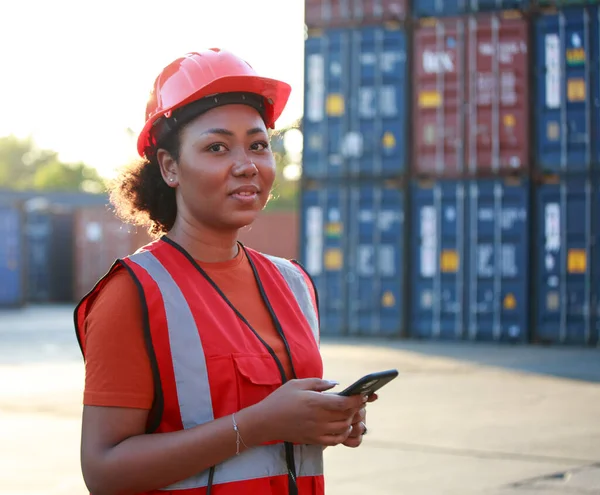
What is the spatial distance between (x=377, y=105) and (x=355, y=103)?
1.23ft

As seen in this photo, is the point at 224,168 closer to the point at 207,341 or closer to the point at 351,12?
the point at 207,341

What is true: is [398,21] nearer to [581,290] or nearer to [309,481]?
[581,290]

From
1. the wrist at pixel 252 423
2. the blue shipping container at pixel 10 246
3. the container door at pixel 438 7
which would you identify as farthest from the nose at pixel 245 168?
the blue shipping container at pixel 10 246

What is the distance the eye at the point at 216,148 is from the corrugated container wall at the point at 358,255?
15.9 metres

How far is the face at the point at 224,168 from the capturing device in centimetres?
224

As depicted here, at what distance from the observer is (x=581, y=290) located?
16703 millimetres

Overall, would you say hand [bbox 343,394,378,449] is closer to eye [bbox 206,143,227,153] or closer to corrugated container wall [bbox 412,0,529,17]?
eye [bbox 206,143,227,153]

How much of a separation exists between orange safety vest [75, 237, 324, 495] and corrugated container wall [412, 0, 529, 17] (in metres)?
15.8

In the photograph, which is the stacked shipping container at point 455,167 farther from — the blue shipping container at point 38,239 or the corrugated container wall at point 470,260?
the blue shipping container at point 38,239

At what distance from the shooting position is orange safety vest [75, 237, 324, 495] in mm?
2062

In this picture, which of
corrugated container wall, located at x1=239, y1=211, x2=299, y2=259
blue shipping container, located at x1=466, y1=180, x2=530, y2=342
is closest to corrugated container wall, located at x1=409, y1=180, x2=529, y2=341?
blue shipping container, located at x1=466, y1=180, x2=530, y2=342

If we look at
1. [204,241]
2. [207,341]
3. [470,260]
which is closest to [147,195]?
[204,241]

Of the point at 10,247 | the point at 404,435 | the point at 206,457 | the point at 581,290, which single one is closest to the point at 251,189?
the point at 206,457

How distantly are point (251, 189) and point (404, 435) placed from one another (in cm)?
603
